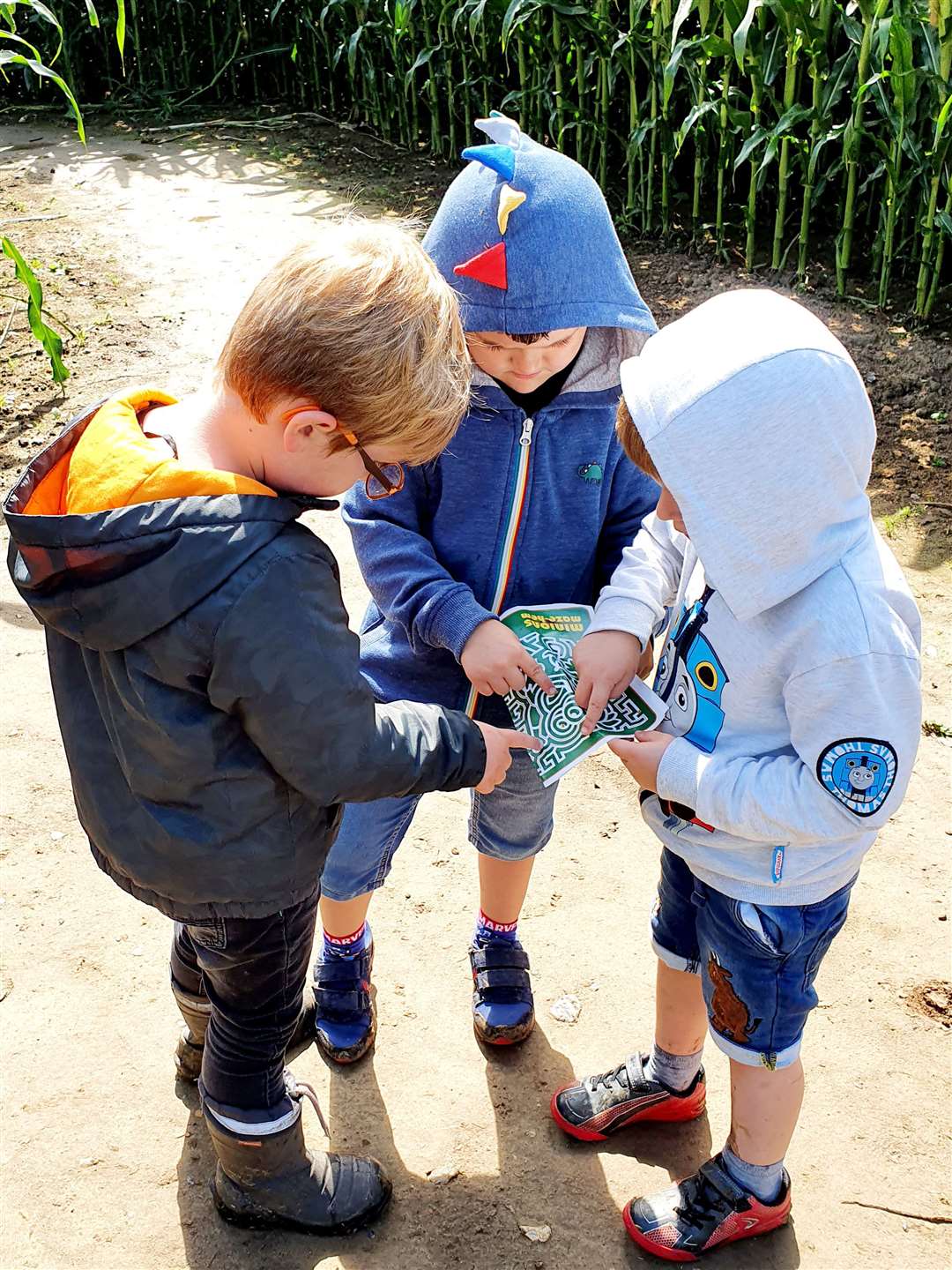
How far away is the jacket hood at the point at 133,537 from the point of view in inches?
47.6

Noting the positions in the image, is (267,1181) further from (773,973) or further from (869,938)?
(869,938)

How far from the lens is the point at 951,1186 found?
1790 millimetres

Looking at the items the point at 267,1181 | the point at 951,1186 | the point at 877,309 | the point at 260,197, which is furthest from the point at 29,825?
the point at 260,197

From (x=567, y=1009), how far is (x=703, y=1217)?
483 mm

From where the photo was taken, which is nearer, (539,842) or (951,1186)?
(951,1186)

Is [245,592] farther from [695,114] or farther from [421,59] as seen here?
[421,59]

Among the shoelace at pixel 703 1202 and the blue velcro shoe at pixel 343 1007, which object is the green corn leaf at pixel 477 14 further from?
the shoelace at pixel 703 1202

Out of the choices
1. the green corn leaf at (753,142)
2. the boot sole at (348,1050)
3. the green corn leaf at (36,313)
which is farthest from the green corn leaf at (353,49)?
the boot sole at (348,1050)

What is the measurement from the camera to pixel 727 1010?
155 centimetres

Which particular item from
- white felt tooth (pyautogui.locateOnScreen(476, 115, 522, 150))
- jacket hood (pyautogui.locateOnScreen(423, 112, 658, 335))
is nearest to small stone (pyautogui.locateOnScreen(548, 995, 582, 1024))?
jacket hood (pyautogui.locateOnScreen(423, 112, 658, 335))

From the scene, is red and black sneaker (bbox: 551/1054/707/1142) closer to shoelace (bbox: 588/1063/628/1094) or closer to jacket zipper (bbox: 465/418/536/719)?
shoelace (bbox: 588/1063/628/1094)

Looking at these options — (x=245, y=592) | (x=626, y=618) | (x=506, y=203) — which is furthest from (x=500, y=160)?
(x=245, y=592)

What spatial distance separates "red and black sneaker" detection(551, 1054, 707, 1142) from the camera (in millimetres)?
1854

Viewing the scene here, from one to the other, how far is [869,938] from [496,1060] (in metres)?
0.73
